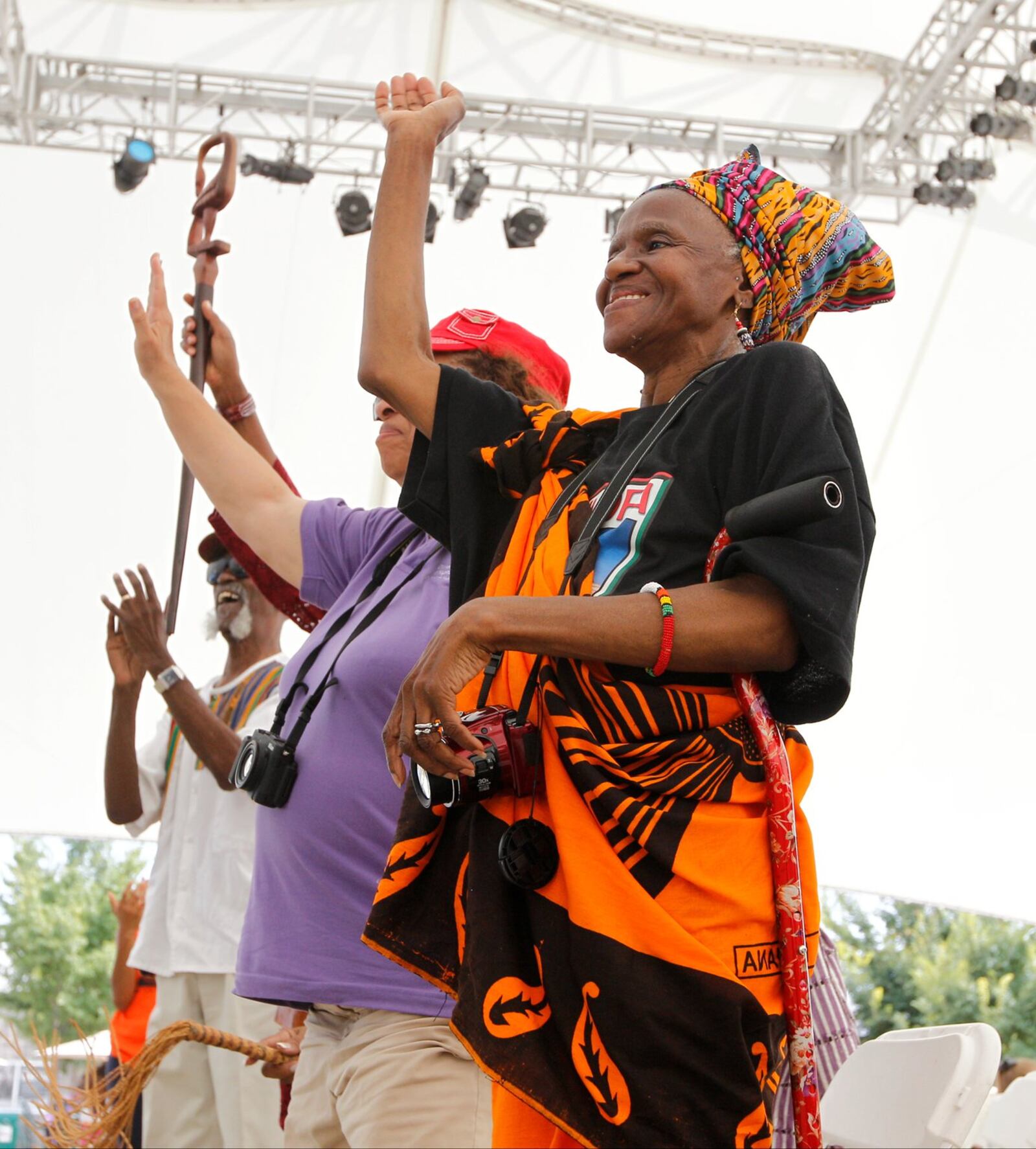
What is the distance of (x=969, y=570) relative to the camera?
791 centimetres

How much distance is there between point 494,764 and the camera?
1.30 meters

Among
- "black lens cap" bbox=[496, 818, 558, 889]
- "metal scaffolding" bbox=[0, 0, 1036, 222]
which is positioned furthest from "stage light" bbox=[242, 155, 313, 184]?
"black lens cap" bbox=[496, 818, 558, 889]

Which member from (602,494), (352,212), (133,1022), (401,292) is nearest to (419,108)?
(401,292)

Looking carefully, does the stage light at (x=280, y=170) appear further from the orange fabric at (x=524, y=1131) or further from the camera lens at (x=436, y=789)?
the orange fabric at (x=524, y=1131)

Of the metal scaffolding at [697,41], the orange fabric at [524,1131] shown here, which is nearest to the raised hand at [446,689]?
the orange fabric at [524,1131]

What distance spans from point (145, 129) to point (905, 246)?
4388 millimetres

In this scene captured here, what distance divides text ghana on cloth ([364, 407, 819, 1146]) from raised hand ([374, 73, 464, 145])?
2.04 feet

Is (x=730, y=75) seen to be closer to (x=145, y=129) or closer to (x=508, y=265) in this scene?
(x=508, y=265)

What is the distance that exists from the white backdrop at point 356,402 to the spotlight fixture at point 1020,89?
79 cm

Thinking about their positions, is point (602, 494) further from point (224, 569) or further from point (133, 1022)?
point (133, 1022)

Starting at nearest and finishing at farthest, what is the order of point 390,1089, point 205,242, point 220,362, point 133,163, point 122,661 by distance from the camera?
point 390,1089 < point 220,362 < point 205,242 < point 122,661 < point 133,163

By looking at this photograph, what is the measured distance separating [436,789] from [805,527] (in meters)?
0.42

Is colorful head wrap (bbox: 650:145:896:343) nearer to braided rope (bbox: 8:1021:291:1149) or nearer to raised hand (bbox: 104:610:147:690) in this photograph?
braided rope (bbox: 8:1021:291:1149)

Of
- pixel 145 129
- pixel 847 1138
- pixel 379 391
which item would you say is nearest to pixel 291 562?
pixel 379 391
